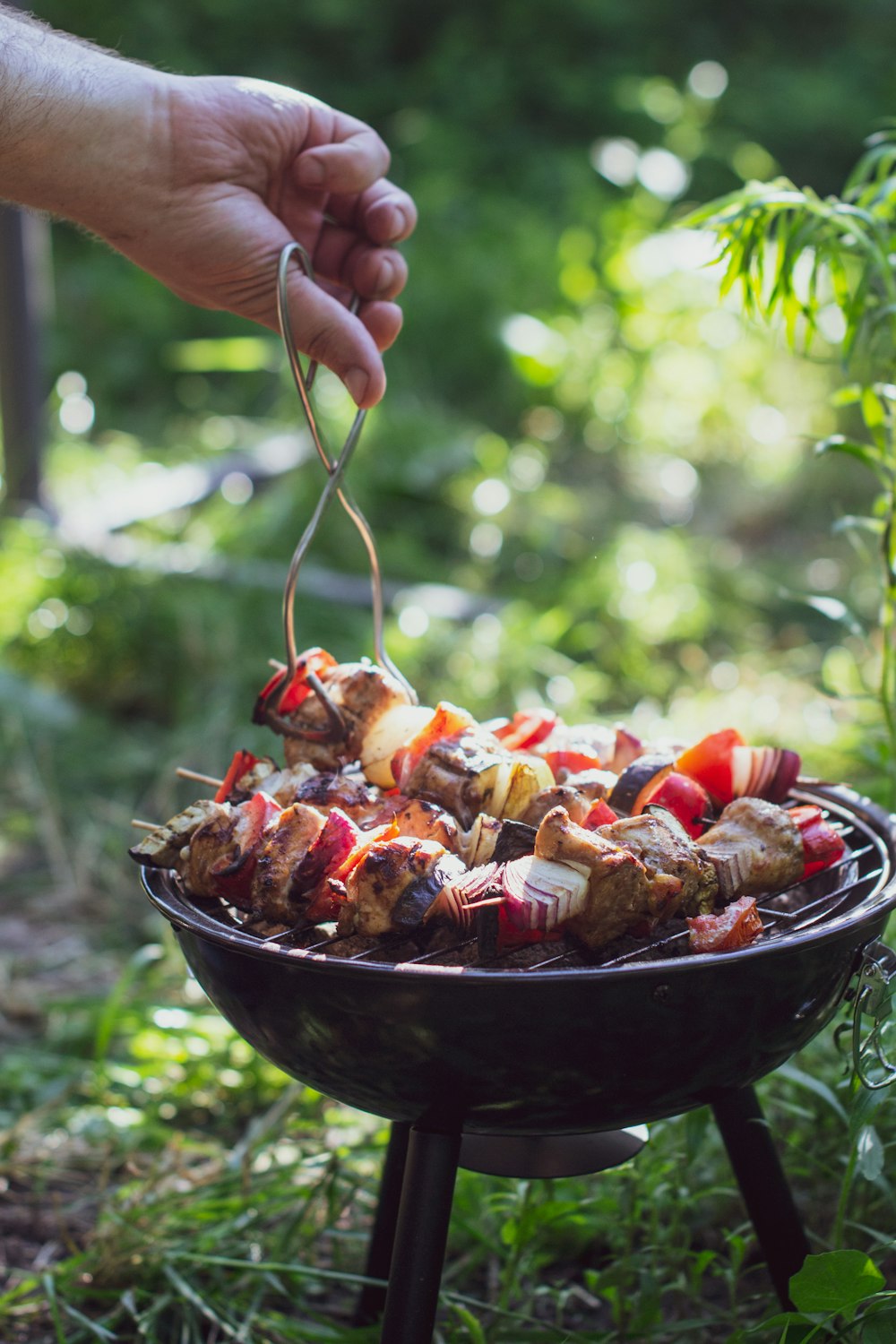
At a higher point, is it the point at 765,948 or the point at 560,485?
the point at 560,485

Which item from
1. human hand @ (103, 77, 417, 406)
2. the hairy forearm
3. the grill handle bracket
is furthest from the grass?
the hairy forearm

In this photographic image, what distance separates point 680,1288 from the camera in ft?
6.03

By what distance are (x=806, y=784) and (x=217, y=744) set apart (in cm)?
242

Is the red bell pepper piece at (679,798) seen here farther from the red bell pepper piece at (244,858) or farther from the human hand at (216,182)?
the human hand at (216,182)

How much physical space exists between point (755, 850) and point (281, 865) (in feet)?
1.83

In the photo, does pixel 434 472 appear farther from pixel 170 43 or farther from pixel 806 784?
pixel 170 43

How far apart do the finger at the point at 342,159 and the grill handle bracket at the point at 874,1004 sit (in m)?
1.33

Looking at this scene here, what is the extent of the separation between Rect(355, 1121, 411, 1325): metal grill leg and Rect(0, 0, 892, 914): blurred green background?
949 millimetres

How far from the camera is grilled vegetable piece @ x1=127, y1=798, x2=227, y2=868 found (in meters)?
1.51

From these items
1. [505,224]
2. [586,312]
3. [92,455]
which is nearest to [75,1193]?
[92,455]

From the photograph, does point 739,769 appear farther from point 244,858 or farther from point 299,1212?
point 299,1212

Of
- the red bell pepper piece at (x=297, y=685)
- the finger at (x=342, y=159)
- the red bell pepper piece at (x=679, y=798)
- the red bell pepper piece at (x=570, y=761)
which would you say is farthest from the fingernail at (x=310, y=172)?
the red bell pepper piece at (x=679, y=798)

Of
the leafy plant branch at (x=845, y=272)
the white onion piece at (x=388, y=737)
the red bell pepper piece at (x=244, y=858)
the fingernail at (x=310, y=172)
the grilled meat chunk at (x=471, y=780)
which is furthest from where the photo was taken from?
the fingernail at (x=310, y=172)

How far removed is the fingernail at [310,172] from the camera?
190 cm
